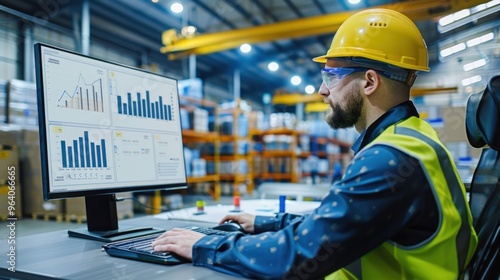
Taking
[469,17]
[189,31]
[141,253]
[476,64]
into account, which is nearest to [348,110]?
[141,253]

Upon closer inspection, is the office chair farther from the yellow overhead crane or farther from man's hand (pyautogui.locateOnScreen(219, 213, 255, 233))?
the yellow overhead crane

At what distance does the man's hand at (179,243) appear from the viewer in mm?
1104

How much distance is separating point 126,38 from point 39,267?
11.2m

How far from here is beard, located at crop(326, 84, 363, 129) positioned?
1.27 metres

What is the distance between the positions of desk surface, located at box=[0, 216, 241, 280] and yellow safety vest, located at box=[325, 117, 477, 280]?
437mm

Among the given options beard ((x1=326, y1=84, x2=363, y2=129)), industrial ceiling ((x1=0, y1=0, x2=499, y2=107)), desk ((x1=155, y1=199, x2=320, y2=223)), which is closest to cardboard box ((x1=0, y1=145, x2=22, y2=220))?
industrial ceiling ((x1=0, y1=0, x2=499, y2=107))

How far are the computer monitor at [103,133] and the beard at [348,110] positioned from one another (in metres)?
0.79

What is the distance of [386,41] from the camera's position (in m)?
1.19

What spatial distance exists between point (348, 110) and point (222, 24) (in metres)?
11.0

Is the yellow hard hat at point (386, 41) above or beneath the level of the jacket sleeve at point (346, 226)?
above

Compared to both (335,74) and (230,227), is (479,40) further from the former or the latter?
(230,227)

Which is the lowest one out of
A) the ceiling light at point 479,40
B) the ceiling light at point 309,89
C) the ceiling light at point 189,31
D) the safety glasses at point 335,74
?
the safety glasses at point 335,74

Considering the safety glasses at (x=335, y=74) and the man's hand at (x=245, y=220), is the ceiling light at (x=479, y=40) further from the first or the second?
the man's hand at (x=245, y=220)

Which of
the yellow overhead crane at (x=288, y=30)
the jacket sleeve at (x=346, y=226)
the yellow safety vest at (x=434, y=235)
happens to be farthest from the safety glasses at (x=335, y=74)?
the yellow overhead crane at (x=288, y=30)
